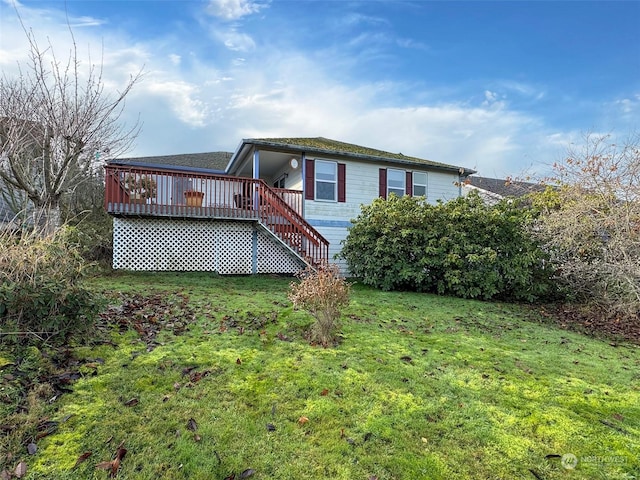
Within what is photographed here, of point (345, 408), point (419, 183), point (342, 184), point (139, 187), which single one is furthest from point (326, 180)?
point (345, 408)

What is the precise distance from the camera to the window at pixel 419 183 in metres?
13.8

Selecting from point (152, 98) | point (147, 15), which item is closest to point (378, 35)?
point (147, 15)

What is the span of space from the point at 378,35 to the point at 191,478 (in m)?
10.1

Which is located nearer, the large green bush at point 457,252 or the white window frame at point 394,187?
the large green bush at point 457,252

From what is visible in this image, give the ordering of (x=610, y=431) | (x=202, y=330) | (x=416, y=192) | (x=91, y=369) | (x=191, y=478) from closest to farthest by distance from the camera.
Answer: (x=191, y=478), (x=610, y=431), (x=91, y=369), (x=202, y=330), (x=416, y=192)

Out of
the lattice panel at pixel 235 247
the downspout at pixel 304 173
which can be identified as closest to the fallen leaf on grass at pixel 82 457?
the lattice panel at pixel 235 247

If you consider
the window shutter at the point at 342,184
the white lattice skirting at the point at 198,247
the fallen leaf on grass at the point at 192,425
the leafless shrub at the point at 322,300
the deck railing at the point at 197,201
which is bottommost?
the fallen leaf on grass at the point at 192,425

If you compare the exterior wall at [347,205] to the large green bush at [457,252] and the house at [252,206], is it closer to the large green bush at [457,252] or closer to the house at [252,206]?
the house at [252,206]

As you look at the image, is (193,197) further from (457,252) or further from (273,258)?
(457,252)

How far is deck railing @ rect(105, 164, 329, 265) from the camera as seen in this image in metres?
9.28

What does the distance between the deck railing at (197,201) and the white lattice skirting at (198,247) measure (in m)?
0.59

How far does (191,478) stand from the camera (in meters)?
2.06

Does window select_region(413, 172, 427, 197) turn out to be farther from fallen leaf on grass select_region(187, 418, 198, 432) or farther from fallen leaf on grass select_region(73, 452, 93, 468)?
fallen leaf on grass select_region(73, 452, 93, 468)

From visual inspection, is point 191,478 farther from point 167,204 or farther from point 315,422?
point 167,204
